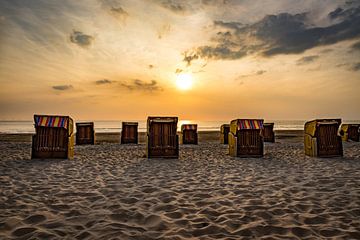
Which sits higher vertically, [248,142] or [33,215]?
[248,142]

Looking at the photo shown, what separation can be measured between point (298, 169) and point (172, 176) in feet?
11.7

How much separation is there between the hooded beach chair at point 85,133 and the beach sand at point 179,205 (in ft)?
32.1

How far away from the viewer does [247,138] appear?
1016 cm

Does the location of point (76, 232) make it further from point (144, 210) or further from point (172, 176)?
point (172, 176)

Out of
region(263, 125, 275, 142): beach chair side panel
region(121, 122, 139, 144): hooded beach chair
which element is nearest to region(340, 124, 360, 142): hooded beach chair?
region(263, 125, 275, 142): beach chair side panel

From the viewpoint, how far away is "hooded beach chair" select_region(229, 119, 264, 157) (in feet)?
33.1

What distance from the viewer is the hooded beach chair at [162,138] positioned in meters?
9.72

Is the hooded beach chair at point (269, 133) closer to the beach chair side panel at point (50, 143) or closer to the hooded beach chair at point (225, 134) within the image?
the hooded beach chair at point (225, 134)

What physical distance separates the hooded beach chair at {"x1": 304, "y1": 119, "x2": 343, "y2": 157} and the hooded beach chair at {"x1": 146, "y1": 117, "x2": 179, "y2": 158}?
5.27m

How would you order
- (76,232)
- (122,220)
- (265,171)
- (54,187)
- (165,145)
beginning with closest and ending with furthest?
(76,232) < (122,220) < (54,187) < (265,171) < (165,145)

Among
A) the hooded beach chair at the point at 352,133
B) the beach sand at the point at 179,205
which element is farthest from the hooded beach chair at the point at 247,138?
the hooded beach chair at the point at 352,133

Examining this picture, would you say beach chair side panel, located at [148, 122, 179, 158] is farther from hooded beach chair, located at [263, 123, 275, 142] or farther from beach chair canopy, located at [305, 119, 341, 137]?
hooded beach chair, located at [263, 123, 275, 142]

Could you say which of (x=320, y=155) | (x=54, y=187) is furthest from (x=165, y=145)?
(x=320, y=155)

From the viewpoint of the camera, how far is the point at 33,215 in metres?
3.43
